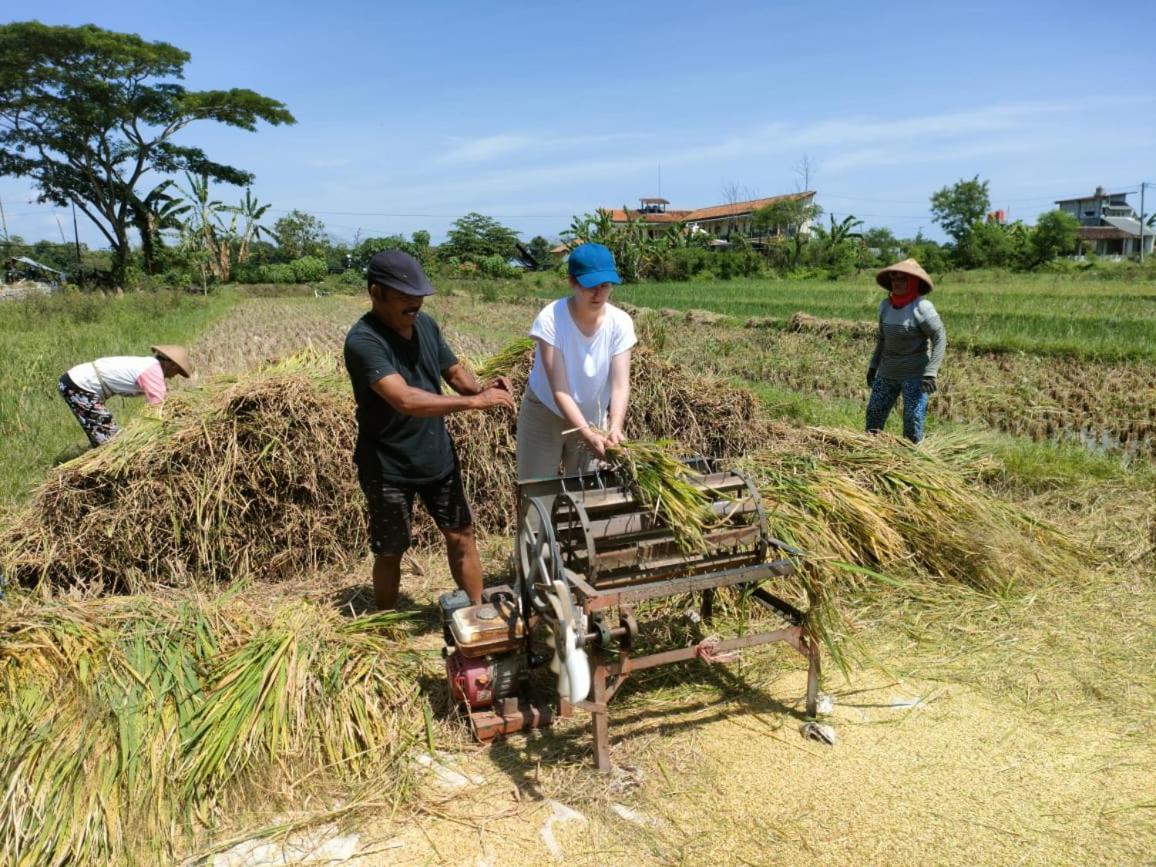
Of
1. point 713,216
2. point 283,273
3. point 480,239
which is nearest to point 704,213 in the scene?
point 713,216

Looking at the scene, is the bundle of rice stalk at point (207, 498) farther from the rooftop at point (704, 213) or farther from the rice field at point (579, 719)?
the rooftop at point (704, 213)

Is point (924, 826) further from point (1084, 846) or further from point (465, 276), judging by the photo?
point (465, 276)

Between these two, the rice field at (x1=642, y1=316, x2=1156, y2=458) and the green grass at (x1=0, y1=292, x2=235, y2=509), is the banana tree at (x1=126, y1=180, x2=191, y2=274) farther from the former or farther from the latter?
the rice field at (x1=642, y1=316, x2=1156, y2=458)

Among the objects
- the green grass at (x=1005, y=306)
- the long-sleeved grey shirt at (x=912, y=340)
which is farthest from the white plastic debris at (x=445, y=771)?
the green grass at (x=1005, y=306)

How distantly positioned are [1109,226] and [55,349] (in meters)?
81.5

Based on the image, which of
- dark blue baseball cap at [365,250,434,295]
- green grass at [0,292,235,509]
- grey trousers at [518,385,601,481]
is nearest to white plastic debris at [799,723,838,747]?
grey trousers at [518,385,601,481]

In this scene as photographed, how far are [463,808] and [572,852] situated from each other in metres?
0.42

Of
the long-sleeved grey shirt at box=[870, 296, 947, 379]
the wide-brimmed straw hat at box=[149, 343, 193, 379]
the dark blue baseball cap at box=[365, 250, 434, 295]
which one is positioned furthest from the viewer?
the long-sleeved grey shirt at box=[870, 296, 947, 379]

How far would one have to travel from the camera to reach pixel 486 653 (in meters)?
2.84

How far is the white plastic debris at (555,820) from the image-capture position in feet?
7.74

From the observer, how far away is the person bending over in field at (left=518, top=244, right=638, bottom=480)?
3115 millimetres

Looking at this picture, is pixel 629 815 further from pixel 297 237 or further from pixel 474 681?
pixel 297 237

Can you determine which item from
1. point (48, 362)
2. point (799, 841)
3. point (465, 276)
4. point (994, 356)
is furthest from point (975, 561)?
point (465, 276)

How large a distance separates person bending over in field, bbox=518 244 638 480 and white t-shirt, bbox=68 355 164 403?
112 inches
